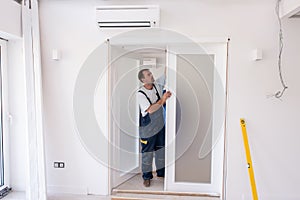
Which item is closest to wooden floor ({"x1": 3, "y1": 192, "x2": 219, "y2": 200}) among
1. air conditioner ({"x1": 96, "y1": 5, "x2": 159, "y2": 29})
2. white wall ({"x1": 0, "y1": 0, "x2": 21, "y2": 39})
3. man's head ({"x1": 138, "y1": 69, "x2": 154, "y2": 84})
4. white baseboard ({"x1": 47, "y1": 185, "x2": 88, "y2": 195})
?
white baseboard ({"x1": 47, "y1": 185, "x2": 88, "y2": 195})

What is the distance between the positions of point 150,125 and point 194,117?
0.64m

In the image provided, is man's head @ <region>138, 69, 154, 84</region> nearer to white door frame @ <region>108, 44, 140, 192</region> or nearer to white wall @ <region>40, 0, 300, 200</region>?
white door frame @ <region>108, 44, 140, 192</region>

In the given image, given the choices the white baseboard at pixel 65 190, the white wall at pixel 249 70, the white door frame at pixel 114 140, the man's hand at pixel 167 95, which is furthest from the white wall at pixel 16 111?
the man's hand at pixel 167 95

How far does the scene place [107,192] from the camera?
3.01m

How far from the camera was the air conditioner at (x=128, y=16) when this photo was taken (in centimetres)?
273

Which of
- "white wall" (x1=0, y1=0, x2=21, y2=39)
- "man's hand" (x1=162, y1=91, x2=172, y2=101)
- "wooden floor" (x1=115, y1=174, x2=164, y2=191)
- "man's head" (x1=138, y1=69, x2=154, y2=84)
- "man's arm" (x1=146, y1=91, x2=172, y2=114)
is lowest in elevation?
"wooden floor" (x1=115, y1=174, x2=164, y2=191)

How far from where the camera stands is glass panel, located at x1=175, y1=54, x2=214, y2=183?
9.78 ft

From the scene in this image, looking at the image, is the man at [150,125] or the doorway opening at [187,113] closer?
the doorway opening at [187,113]

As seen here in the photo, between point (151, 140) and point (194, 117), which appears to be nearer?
point (194, 117)

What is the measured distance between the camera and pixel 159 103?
10.6 feet

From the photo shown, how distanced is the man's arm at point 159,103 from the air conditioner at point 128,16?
0.86 metres

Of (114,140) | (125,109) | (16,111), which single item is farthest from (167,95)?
(16,111)

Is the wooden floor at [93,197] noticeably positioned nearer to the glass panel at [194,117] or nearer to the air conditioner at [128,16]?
the glass panel at [194,117]

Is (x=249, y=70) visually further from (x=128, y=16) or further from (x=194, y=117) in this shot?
(x=128, y=16)
